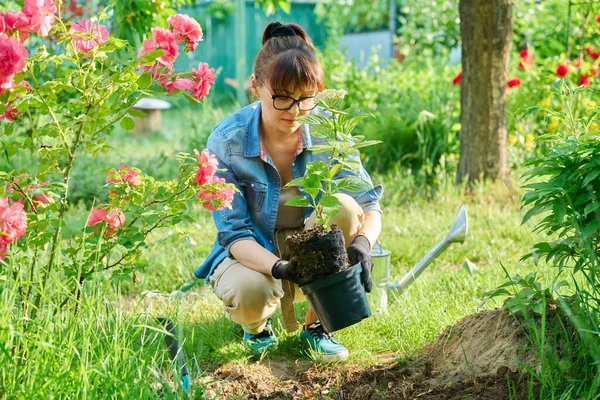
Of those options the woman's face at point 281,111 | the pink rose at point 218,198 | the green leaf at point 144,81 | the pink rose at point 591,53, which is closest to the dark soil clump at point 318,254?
the pink rose at point 218,198

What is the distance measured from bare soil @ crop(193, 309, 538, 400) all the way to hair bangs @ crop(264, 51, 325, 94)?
89 centimetres

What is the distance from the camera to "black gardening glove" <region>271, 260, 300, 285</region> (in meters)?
2.17

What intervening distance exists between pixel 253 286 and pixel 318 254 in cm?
47

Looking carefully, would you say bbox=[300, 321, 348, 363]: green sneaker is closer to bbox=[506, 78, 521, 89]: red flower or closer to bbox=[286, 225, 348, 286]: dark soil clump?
bbox=[286, 225, 348, 286]: dark soil clump

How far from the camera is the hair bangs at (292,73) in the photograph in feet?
7.79

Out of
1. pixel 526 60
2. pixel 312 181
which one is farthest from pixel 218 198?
pixel 526 60

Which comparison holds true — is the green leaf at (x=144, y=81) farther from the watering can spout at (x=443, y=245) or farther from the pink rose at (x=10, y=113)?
the watering can spout at (x=443, y=245)

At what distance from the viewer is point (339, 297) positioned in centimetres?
212

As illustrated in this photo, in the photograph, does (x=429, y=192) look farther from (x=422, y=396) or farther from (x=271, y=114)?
(x=422, y=396)

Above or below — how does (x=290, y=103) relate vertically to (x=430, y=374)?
above

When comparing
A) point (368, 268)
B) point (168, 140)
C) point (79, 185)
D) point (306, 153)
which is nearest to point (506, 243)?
point (306, 153)

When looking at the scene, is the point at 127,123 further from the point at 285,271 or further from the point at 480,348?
the point at 480,348

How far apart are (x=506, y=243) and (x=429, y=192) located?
106cm

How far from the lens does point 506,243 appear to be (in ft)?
12.8
